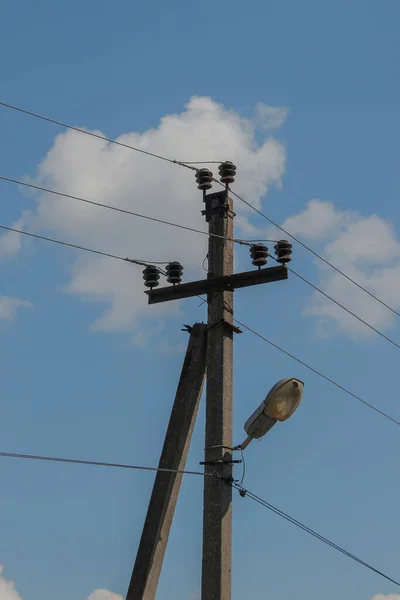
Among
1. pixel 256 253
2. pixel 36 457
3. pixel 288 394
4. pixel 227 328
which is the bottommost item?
pixel 36 457

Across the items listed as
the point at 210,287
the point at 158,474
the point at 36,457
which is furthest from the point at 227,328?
the point at 36,457

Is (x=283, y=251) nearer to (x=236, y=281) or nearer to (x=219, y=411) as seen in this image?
(x=236, y=281)

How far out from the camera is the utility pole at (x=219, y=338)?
12.1m

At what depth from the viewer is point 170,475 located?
42.0ft

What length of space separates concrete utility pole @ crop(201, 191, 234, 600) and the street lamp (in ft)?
0.74

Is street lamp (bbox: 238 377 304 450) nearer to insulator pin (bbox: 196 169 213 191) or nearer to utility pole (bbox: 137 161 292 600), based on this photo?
utility pole (bbox: 137 161 292 600)

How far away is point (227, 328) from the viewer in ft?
42.8

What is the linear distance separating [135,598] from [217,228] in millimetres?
4023

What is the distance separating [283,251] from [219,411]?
1959 millimetres

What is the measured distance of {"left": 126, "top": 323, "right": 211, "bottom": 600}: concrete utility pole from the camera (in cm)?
1244

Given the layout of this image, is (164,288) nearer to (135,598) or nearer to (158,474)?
(158,474)

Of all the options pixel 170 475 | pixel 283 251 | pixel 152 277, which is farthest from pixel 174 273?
pixel 170 475

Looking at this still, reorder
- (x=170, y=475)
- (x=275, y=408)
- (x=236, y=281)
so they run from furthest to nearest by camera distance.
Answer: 1. (x=236, y=281)
2. (x=170, y=475)
3. (x=275, y=408)

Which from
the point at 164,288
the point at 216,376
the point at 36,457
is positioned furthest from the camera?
the point at 164,288
